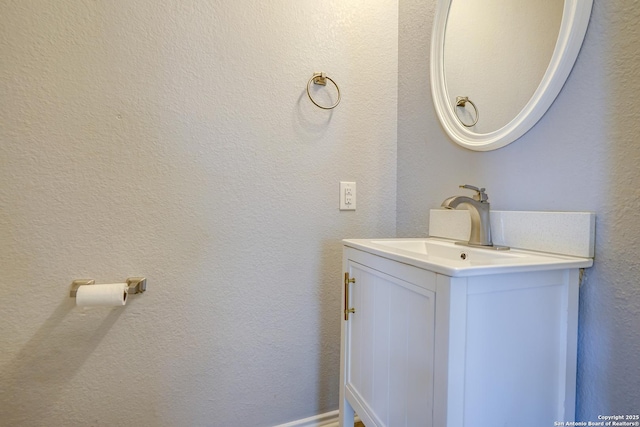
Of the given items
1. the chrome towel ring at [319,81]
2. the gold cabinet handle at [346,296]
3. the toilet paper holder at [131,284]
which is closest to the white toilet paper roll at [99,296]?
the toilet paper holder at [131,284]

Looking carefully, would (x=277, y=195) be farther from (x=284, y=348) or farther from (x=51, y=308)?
(x=51, y=308)

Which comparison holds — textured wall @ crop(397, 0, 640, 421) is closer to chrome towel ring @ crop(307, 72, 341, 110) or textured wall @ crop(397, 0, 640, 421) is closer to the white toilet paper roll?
chrome towel ring @ crop(307, 72, 341, 110)

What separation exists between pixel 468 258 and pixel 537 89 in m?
0.47

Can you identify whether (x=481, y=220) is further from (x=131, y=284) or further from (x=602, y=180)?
(x=131, y=284)

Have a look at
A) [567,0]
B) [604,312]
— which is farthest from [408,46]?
[604,312]

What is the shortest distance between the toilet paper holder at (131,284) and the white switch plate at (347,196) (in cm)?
73

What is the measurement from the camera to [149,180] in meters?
0.93

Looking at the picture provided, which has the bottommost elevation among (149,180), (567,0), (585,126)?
(149,180)

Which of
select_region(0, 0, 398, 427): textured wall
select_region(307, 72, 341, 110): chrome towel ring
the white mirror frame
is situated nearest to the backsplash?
the white mirror frame

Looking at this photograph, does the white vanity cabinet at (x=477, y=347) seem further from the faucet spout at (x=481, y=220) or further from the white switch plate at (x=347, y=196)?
the white switch plate at (x=347, y=196)

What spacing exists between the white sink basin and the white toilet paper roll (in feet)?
2.23

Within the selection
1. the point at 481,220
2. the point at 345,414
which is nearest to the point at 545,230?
the point at 481,220

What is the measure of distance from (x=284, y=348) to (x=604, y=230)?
39.4 inches

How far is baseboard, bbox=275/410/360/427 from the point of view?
112 centimetres
